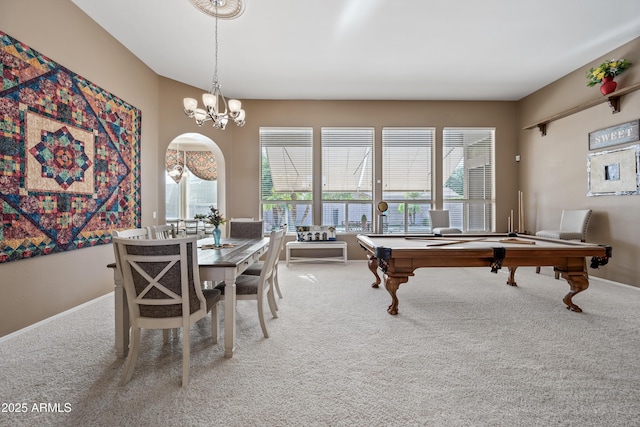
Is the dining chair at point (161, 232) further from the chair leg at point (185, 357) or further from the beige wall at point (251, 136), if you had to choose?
the chair leg at point (185, 357)

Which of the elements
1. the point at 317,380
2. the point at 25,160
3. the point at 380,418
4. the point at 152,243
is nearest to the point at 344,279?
the point at 317,380

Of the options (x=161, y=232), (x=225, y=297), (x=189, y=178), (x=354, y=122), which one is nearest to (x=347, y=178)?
(x=354, y=122)

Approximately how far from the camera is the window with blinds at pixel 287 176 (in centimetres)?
566

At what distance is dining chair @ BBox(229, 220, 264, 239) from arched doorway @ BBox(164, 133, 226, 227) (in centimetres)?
428

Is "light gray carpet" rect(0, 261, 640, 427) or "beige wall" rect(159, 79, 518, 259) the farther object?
"beige wall" rect(159, 79, 518, 259)

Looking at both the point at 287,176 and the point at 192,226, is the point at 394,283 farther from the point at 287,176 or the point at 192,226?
the point at 192,226

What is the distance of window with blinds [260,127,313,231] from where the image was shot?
5664 millimetres

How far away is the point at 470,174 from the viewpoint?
5742 millimetres

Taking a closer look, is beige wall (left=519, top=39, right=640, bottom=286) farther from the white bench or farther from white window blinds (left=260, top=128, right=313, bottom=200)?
white window blinds (left=260, top=128, right=313, bottom=200)

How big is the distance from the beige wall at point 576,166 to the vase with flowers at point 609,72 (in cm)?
11

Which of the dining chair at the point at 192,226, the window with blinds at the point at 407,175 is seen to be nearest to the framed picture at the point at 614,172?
the window with blinds at the point at 407,175

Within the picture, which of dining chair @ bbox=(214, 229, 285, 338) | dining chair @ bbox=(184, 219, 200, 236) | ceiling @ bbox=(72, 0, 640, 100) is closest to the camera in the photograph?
dining chair @ bbox=(214, 229, 285, 338)

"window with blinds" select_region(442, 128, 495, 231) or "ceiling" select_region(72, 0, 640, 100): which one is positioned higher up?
"ceiling" select_region(72, 0, 640, 100)

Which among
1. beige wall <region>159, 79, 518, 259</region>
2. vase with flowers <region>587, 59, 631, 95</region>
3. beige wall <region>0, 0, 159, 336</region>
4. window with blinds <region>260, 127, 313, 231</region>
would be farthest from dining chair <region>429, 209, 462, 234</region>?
beige wall <region>0, 0, 159, 336</region>
